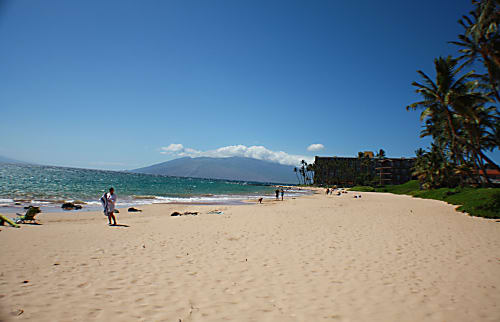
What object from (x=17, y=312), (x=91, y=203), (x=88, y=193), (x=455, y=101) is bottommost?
(x=91, y=203)

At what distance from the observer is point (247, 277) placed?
5.27 m

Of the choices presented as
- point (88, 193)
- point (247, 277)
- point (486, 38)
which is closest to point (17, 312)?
point (247, 277)

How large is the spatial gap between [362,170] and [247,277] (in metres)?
118

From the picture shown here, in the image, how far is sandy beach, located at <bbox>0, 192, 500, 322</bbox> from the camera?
3.86 metres

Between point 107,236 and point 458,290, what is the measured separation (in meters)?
10.2

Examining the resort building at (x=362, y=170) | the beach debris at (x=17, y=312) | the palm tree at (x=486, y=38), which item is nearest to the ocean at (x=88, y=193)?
the beach debris at (x=17, y=312)

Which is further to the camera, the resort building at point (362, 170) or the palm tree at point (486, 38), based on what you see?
the resort building at point (362, 170)

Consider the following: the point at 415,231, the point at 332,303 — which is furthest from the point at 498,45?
the point at 332,303

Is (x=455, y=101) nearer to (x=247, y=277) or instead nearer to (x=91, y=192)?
(x=247, y=277)

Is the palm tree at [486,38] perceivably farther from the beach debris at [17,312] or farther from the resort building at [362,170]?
the resort building at [362,170]

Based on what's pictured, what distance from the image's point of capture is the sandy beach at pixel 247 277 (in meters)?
3.86

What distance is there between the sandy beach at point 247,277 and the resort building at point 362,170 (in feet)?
304

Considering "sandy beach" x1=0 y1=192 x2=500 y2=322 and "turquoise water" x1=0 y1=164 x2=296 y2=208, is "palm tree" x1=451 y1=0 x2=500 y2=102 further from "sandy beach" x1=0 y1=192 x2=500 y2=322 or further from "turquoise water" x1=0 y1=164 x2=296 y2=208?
"turquoise water" x1=0 y1=164 x2=296 y2=208

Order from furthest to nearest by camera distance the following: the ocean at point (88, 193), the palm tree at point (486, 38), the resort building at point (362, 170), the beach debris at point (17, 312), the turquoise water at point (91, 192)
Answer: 1. the resort building at point (362, 170)
2. the turquoise water at point (91, 192)
3. the ocean at point (88, 193)
4. the palm tree at point (486, 38)
5. the beach debris at point (17, 312)
